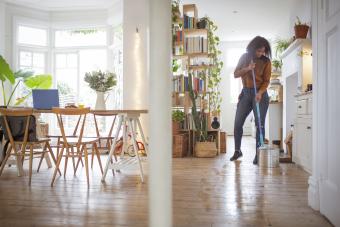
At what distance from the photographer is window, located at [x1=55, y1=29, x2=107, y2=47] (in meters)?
7.54

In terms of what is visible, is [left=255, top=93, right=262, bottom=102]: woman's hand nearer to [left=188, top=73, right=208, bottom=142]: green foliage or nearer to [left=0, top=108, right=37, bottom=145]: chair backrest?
[left=188, top=73, right=208, bottom=142]: green foliage

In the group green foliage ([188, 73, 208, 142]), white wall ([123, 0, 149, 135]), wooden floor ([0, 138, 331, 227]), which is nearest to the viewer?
wooden floor ([0, 138, 331, 227])

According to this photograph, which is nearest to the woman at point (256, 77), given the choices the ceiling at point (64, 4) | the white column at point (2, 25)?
the ceiling at point (64, 4)

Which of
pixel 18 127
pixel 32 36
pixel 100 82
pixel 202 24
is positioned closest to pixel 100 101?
pixel 100 82

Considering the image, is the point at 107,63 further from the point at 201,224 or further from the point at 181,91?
the point at 201,224

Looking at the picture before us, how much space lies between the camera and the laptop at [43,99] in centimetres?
395

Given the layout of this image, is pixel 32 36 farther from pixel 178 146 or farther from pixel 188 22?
pixel 178 146

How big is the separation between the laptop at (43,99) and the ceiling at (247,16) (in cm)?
408

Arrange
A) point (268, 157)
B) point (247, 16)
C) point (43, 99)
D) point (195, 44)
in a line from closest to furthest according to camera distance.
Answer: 1. point (43, 99)
2. point (268, 157)
3. point (195, 44)
4. point (247, 16)

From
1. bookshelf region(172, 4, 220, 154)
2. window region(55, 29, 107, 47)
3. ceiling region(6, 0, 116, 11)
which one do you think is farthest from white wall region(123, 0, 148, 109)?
window region(55, 29, 107, 47)

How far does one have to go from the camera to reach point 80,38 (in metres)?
7.67

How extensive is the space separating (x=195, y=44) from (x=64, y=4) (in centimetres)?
337

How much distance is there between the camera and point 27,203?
2592 millimetres

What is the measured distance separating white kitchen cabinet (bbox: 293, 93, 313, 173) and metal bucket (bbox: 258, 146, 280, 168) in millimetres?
312
